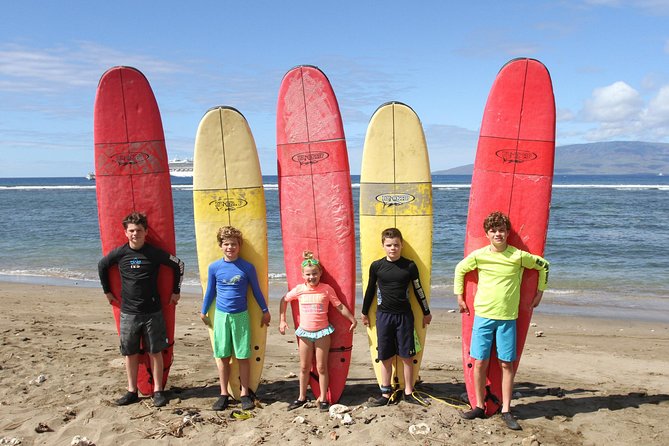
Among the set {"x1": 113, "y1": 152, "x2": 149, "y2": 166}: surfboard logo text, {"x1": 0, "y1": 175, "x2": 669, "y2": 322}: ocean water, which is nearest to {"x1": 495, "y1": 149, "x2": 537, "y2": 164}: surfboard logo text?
{"x1": 113, "y1": 152, "x2": 149, "y2": 166}: surfboard logo text

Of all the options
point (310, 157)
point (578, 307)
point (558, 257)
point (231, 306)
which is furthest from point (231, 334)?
point (558, 257)

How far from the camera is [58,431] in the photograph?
139 inches

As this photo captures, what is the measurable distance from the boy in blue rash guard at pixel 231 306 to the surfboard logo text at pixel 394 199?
1106mm

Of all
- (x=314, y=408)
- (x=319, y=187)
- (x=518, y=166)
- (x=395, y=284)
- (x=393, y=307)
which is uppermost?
(x=518, y=166)

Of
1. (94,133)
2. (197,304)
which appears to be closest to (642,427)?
(94,133)

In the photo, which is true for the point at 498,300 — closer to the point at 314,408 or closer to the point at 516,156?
the point at 516,156

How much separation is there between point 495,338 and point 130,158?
3.05m

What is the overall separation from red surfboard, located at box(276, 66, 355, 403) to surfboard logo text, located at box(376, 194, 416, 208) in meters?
0.25

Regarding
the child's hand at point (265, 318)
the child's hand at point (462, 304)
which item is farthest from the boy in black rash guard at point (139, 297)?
the child's hand at point (462, 304)

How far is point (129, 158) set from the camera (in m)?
4.21

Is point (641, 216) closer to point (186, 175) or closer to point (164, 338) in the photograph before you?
point (164, 338)

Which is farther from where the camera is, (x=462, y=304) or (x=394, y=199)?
(x=394, y=199)

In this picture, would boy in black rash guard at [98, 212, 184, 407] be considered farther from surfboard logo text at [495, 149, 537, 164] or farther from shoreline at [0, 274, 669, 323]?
shoreline at [0, 274, 669, 323]

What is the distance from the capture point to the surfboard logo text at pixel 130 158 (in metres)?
4.21
